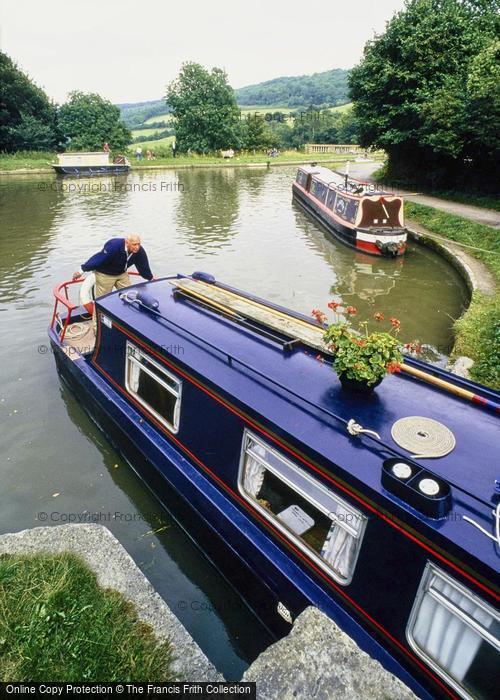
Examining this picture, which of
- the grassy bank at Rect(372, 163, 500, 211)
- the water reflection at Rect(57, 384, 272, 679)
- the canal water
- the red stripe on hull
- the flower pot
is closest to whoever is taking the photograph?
the flower pot

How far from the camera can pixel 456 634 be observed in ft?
9.43

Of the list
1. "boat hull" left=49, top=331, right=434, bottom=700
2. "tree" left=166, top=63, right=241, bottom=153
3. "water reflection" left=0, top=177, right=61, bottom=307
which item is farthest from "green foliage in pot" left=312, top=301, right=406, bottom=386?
"tree" left=166, top=63, right=241, bottom=153

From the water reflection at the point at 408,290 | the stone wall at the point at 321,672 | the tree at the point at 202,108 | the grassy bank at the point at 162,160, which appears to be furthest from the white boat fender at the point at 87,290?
the tree at the point at 202,108

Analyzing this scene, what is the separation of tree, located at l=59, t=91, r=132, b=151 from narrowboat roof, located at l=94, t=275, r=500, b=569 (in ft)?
183

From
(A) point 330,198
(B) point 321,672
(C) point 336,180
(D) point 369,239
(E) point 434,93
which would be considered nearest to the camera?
(B) point 321,672

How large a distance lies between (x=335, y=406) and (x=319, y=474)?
683 mm

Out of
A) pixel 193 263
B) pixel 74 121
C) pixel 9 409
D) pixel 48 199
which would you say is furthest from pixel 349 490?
pixel 74 121

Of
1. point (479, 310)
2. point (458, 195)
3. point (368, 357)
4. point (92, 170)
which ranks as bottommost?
point (92, 170)

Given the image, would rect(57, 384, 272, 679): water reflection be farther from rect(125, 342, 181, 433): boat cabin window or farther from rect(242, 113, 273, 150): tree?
rect(242, 113, 273, 150): tree

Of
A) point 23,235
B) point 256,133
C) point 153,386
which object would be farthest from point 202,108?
point 153,386

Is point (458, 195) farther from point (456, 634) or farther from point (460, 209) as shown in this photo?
point (456, 634)

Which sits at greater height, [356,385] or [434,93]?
[434,93]

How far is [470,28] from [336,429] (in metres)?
27.9

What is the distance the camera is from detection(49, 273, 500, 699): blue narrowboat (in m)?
2.89
